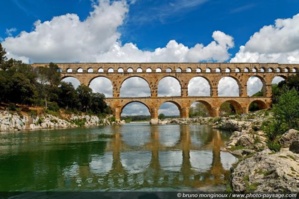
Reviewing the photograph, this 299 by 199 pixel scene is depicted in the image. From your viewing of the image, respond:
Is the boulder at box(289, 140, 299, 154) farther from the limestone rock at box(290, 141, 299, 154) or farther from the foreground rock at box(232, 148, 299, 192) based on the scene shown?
the foreground rock at box(232, 148, 299, 192)

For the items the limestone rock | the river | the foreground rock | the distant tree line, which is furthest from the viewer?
the distant tree line

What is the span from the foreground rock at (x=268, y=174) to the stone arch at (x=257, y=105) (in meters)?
57.5

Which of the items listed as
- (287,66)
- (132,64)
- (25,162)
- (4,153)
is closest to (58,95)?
(132,64)

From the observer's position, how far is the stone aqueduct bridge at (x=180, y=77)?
60.0 metres

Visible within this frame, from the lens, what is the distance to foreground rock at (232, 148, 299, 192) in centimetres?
575

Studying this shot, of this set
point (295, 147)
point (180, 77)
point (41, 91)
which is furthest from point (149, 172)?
point (180, 77)

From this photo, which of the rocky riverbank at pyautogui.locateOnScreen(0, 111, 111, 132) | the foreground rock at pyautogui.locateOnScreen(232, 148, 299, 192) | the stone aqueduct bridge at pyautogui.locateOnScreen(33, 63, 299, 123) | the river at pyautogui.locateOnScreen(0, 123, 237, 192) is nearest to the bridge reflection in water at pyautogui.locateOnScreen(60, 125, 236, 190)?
the river at pyautogui.locateOnScreen(0, 123, 237, 192)

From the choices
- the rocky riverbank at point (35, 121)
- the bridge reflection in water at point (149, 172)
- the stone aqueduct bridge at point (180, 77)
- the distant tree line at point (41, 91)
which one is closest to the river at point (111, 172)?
the bridge reflection in water at point (149, 172)

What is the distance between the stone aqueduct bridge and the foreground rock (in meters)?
51.7

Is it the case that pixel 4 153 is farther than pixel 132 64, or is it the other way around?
pixel 132 64

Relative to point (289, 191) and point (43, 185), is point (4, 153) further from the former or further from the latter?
point (289, 191)

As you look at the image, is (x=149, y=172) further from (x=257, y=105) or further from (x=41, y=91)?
(x=257, y=105)

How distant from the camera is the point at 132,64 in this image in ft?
202

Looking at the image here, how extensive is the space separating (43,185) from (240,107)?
58.2 metres
